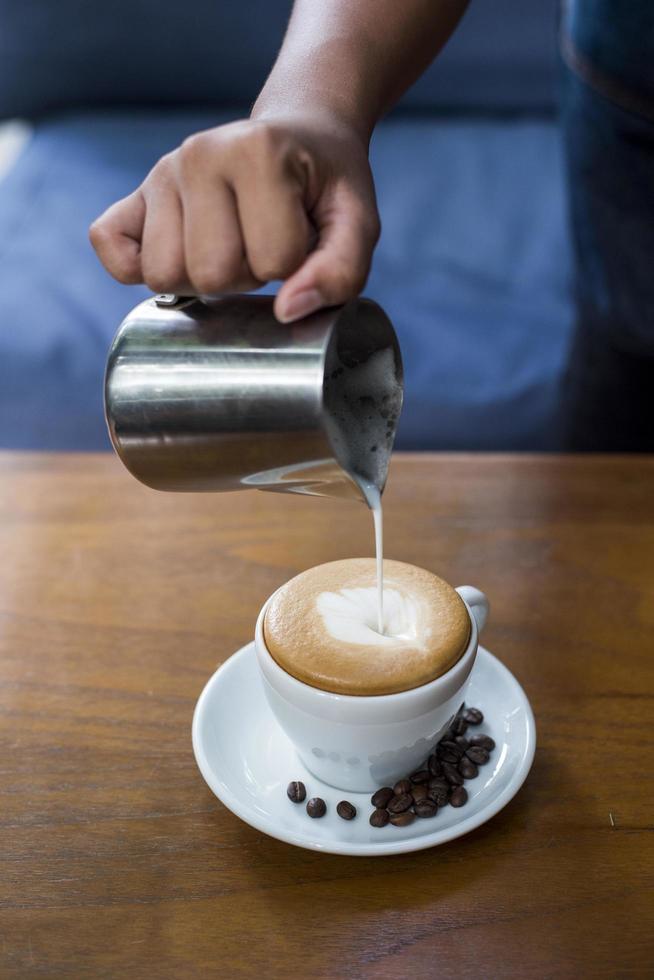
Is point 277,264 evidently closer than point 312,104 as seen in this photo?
Yes

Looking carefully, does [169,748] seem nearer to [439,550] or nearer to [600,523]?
[439,550]

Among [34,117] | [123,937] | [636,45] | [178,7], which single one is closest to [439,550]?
[123,937]

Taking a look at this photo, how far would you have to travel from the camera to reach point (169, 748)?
2.51 feet

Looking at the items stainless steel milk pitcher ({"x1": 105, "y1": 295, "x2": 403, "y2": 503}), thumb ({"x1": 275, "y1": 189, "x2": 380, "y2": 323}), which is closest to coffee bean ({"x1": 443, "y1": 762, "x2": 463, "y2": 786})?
stainless steel milk pitcher ({"x1": 105, "y1": 295, "x2": 403, "y2": 503})

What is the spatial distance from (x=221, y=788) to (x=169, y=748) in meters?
0.10

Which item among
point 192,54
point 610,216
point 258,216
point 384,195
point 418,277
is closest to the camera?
point 258,216

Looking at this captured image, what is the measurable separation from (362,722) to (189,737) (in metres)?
0.18

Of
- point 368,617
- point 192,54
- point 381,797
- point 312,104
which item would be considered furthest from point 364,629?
point 192,54

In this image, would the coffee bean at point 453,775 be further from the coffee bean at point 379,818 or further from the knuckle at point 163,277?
the knuckle at point 163,277

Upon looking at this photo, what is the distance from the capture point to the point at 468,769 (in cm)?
71

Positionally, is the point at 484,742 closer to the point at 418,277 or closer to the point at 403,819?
the point at 403,819

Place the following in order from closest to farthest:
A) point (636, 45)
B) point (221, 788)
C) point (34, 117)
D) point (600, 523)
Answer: point (221, 788)
point (600, 523)
point (636, 45)
point (34, 117)

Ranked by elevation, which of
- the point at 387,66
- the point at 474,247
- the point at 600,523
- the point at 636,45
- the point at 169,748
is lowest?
the point at 474,247

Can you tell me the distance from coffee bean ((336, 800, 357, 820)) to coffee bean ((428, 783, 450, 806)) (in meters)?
0.06
